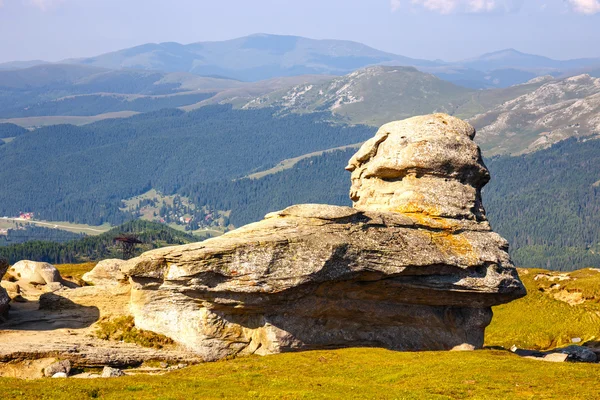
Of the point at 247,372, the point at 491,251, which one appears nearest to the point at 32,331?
the point at 247,372

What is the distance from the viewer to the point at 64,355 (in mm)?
44562

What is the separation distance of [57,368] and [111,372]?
11.0 feet

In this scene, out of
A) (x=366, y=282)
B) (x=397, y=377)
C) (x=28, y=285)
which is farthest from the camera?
(x=28, y=285)

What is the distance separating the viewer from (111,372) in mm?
43781

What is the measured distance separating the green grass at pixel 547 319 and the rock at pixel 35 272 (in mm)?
45264

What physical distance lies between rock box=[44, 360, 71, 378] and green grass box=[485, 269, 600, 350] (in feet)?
147

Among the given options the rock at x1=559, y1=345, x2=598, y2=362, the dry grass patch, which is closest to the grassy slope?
the dry grass patch

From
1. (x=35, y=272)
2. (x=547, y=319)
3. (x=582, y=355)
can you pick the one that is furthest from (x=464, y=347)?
(x=35, y=272)

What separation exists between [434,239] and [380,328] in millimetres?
8397

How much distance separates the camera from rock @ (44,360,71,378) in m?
42.9

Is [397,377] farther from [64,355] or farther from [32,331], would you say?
[32,331]

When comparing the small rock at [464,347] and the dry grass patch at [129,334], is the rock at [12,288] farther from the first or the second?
the small rock at [464,347]

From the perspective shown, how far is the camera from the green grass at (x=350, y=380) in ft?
115

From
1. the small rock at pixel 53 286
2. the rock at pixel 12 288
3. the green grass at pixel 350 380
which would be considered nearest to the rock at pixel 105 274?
the small rock at pixel 53 286
